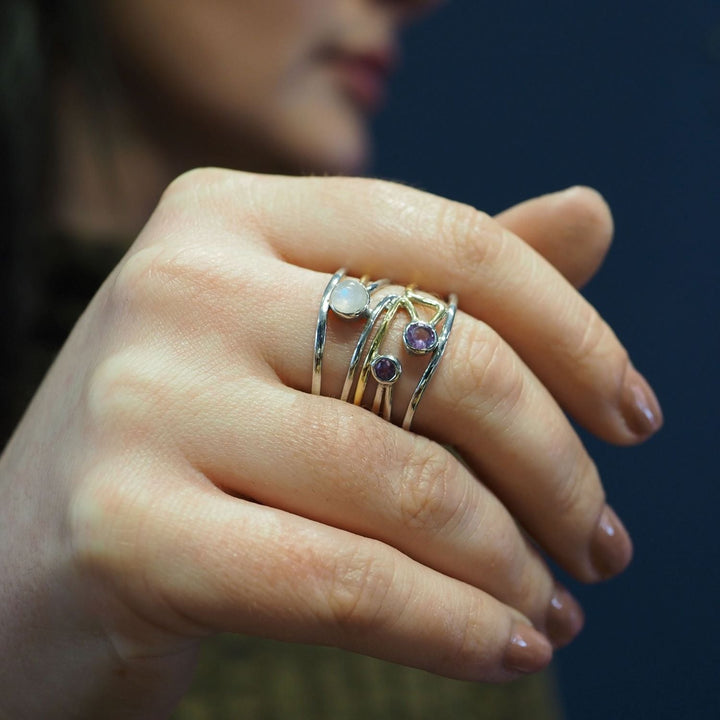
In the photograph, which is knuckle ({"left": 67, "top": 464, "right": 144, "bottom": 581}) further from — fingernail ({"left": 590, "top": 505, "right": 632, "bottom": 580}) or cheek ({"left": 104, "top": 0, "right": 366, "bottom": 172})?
cheek ({"left": 104, "top": 0, "right": 366, "bottom": 172})

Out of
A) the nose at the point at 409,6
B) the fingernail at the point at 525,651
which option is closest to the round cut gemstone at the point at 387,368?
the fingernail at the point at 525,651

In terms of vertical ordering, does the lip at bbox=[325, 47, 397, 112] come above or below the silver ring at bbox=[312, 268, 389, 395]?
above

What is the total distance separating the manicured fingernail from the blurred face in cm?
91

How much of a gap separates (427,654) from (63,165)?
3.72ft

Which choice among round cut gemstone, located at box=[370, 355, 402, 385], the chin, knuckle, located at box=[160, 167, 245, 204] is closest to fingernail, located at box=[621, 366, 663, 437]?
round cut gemstone, located at box=[370, 355, 402, 385]

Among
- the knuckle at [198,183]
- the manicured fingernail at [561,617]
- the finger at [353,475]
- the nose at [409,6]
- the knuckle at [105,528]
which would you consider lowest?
the manicured fingernail at [561,617]

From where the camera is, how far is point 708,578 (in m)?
1.60

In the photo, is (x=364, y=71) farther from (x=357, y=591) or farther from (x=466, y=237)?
(x=357, y=591)

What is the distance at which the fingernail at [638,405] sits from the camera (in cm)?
62

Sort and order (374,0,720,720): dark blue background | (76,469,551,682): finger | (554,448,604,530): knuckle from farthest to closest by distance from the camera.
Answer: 1. (374,0,720,720): dark blue background
2. (554,448,604,530): knuckle
3. (76,469,551,682): finger

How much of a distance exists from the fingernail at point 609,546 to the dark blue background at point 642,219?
1.06 m

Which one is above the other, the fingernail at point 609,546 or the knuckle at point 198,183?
the knuckle at point 198,183

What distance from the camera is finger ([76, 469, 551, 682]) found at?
46 cm

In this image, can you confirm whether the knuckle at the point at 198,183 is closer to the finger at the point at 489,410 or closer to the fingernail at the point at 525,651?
the finger at the point at 489,410
